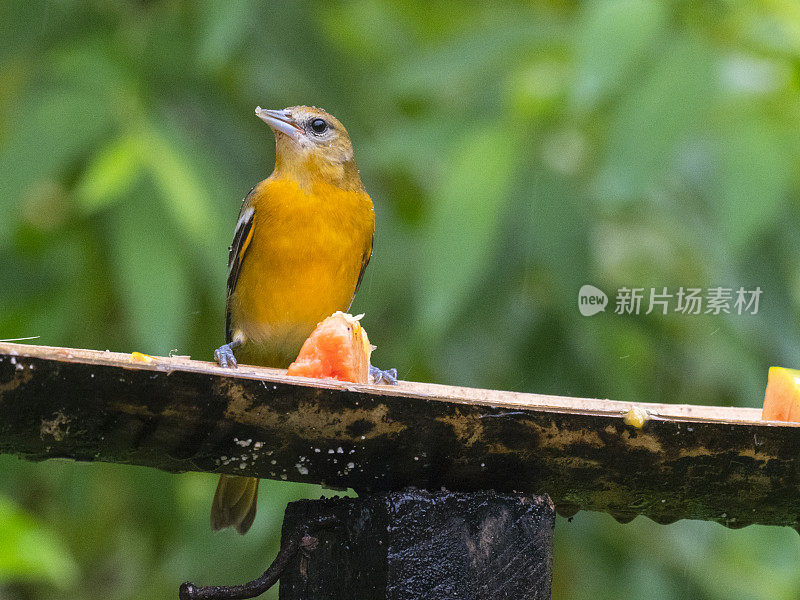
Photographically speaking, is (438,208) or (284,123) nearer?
(284,123)

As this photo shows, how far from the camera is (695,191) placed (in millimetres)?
3951

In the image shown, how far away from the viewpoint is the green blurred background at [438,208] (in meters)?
2.96

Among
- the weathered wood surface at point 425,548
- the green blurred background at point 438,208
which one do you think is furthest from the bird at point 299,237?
the weathered wood surface at point 425,548

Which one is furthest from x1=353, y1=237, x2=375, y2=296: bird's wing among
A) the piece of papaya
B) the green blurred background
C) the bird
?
the piece of papaya

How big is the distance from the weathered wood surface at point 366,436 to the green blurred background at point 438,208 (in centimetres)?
138

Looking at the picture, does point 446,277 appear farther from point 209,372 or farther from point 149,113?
point 209,372

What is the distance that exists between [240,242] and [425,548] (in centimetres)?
147

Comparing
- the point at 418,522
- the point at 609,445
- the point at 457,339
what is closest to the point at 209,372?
the point at 418,522

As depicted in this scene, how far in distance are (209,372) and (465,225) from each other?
6.20 feet

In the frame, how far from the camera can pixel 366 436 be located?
1.30 m

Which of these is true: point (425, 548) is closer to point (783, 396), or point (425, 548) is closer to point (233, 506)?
point (783, 396)

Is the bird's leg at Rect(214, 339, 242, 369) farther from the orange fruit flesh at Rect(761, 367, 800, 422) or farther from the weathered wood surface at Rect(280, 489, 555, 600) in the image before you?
the orange fruit flesh at Rect(761, 367, 800, 422)

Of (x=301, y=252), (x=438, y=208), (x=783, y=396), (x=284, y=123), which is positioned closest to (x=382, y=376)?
(x=301, y=252)

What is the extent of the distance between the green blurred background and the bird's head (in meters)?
0.45
